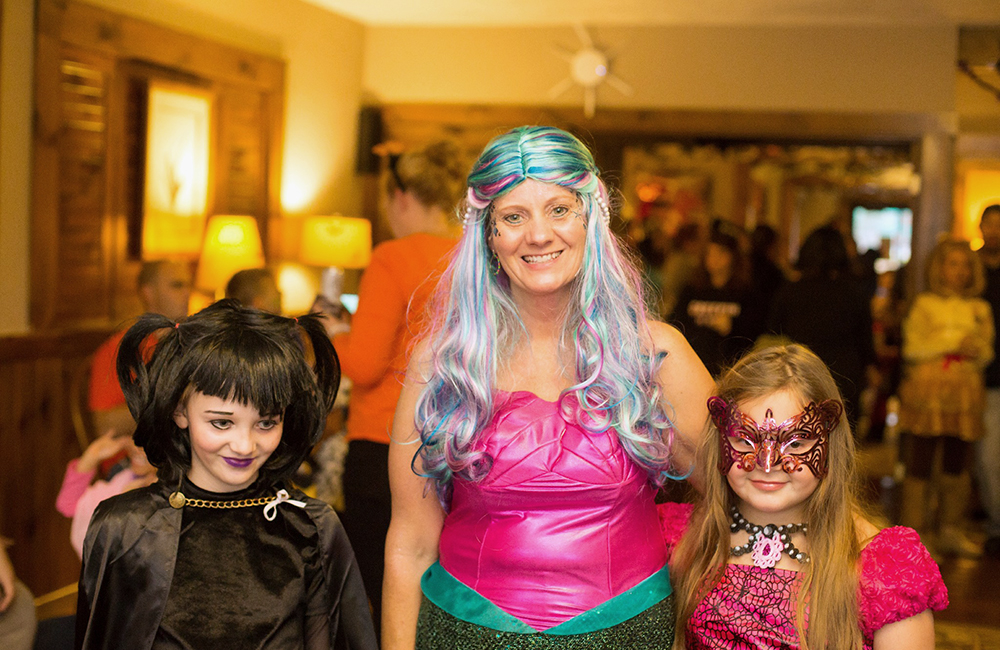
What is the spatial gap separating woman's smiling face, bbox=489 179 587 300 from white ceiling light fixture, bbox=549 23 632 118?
16.6 ft

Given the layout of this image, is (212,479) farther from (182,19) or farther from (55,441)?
(182,19)

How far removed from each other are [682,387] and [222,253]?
12.1 feet

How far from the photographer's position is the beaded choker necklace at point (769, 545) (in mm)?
1613

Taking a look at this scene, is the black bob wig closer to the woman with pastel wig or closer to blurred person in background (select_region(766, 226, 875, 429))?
the woman with pastel wig

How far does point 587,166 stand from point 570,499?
0.52m

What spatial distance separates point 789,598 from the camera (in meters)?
1.57

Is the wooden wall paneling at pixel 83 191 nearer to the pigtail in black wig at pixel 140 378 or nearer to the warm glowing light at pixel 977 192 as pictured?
the pigtail in black wig at pixel 140 378

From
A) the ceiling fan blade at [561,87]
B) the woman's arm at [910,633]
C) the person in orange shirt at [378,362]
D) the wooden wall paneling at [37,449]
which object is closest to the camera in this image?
the woman's arm at [910,633]

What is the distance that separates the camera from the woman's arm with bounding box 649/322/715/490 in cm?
167

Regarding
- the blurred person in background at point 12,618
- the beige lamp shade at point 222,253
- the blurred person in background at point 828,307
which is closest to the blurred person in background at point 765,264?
the blurred person in background at point 828,307

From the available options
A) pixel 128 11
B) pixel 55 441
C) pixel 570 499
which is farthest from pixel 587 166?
pixel 128 11

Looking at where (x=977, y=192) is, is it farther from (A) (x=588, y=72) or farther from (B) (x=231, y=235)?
(B) (x=231, y=235)

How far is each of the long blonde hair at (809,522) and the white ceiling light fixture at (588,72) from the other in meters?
5.03

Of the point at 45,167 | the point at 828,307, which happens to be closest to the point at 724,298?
the point at 828,307
